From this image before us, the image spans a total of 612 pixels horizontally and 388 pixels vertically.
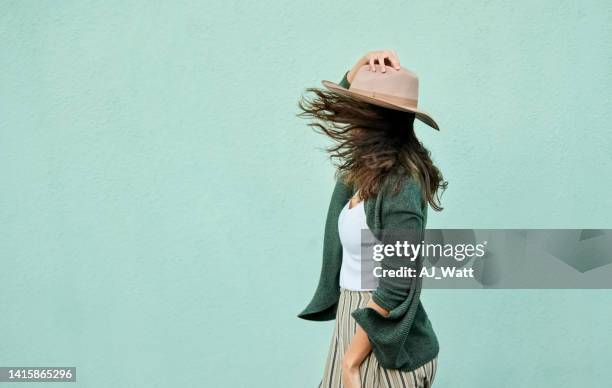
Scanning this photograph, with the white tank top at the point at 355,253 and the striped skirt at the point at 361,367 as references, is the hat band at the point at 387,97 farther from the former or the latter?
the striped skirt at the point at 361,367

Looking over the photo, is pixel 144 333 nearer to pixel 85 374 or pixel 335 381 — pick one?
pixel 85 374

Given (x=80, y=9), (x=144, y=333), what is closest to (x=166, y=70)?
(x=80, y=9)

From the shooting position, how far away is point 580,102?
3.46m

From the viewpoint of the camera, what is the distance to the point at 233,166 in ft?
11.2

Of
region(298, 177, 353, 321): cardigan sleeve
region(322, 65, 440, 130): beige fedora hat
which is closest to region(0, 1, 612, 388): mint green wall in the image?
region(298, 177, 353, 321): cardigan sleeve

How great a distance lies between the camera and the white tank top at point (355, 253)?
2.32 metres

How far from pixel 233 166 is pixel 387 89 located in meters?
1.23

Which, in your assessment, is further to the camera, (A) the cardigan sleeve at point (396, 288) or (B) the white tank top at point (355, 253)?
(B) the white tank top at point (355, 253)

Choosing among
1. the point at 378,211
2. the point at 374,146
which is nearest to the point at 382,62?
the point at 374,146

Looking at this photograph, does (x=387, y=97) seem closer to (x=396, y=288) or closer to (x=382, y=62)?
(x=382, y=62)

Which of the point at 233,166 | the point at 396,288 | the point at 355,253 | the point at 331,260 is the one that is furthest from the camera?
the point at 233,166

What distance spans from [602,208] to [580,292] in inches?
13.0

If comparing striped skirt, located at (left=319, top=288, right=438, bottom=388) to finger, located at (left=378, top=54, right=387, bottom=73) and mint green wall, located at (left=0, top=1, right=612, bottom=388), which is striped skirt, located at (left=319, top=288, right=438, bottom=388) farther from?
mint green wall, located at (left=0, top=1, right=612, bottom=388)

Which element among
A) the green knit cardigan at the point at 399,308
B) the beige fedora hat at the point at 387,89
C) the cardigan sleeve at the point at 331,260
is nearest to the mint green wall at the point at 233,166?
the cardigan sleeve at the point at 331,260
